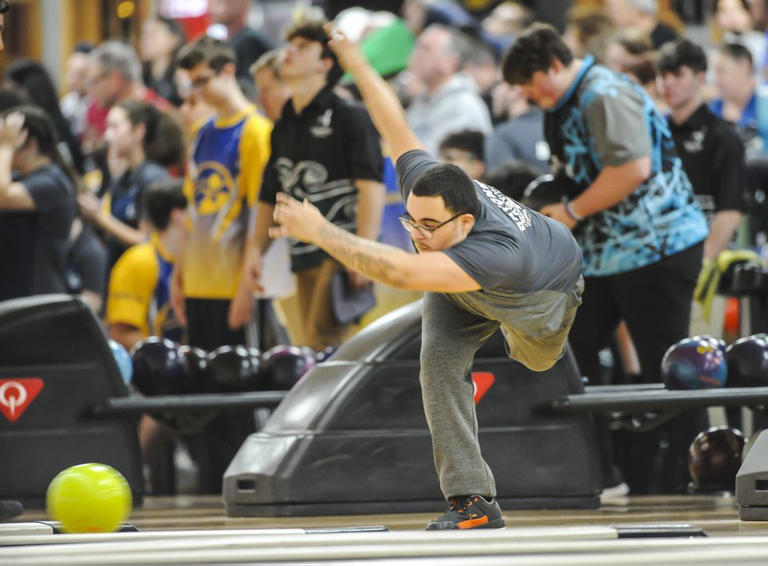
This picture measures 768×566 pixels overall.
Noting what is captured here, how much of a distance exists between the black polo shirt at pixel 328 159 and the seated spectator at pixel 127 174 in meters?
1.96

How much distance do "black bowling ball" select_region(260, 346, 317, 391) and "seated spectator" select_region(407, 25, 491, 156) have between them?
2.54m

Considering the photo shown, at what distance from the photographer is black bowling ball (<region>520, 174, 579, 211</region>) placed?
6.09 metres

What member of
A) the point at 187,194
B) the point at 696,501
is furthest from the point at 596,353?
the point at 187,194

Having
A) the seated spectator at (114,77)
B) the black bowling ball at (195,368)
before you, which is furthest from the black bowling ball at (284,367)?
the seated spectator at (114,77)

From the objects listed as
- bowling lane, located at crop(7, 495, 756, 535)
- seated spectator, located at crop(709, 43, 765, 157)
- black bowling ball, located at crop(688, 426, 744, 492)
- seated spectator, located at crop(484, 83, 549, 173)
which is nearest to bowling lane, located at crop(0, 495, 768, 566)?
bowling lane, located at crop(7, 495, 756, 535)

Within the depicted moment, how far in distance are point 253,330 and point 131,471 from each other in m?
1.34

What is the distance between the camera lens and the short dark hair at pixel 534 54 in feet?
19.7

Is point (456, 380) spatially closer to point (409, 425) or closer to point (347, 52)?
point (409, 425)

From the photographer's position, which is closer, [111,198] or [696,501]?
[696,501]

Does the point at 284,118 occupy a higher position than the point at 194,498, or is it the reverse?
the point at 284,118

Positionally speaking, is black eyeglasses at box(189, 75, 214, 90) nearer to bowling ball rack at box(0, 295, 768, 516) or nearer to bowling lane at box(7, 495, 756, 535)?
bowling ball rack at box(0, 295, 768, 516)

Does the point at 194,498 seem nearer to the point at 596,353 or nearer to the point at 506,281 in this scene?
the point at 596,353

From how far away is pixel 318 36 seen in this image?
272 inches

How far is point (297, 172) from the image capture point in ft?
22.5
